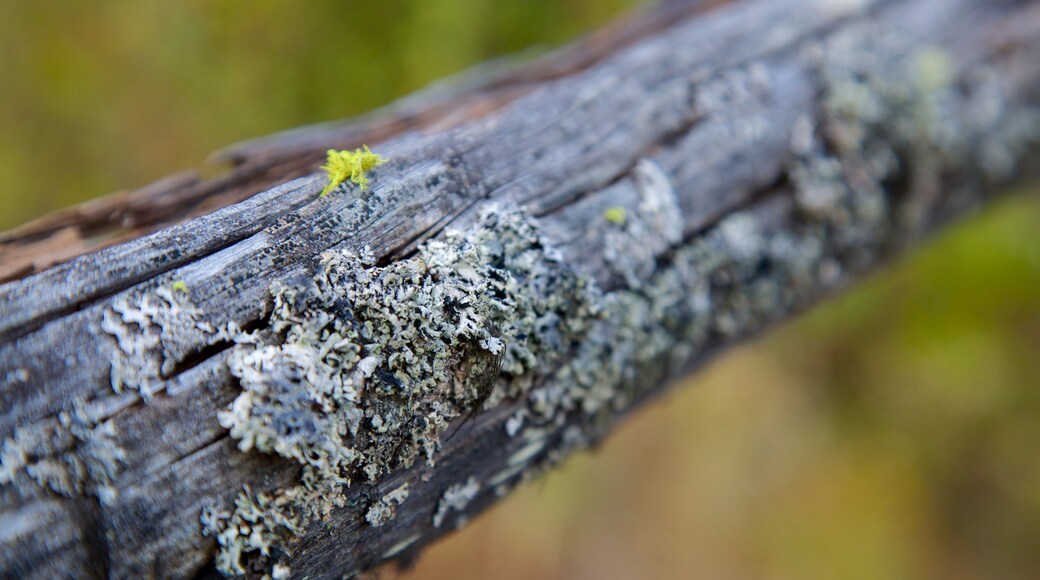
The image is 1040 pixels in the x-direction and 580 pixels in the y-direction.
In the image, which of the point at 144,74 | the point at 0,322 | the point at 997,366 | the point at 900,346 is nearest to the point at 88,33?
the point at 144,74

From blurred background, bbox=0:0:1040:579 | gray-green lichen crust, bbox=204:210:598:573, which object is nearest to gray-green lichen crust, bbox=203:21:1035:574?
gray-green lichen crust, bbox=204:210:598:573

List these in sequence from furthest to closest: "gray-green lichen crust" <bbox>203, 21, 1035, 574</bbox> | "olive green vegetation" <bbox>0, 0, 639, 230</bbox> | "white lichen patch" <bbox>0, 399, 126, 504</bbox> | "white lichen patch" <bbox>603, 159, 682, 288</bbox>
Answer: "olive green vegetation" <bbox>0, 0, 639, 230</bbox> → "white lichen patch" <bbox>603, 159, 682, 288</bbox> → "gray-green lichen crust" <bbox>203, 21, 1035, 574</bbox> → "white lichen patch" <bbox>0, 399, 126, 504</bbox>

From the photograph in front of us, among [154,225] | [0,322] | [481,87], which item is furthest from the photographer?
[481,87]

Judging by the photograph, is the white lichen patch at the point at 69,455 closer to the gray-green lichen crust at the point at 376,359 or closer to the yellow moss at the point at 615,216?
the gray-green lichen crust at the point at 376,359

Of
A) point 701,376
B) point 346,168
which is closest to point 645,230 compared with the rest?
point 346,168

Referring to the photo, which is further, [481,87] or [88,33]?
[88,33]

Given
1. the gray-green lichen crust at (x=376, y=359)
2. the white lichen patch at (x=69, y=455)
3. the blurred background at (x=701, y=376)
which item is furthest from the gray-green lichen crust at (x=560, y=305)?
the blurred background at (x=701, y=376)

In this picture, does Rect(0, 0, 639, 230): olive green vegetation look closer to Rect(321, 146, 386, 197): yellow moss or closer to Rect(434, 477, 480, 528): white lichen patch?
Rect(321, 146, 386, 197): yellow moss

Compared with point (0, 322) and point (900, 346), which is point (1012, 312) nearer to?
point (900, 346)
